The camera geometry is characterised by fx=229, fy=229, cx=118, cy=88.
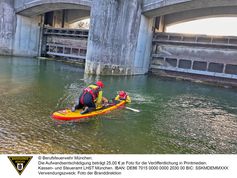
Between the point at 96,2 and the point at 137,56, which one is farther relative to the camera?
the point at 137,56

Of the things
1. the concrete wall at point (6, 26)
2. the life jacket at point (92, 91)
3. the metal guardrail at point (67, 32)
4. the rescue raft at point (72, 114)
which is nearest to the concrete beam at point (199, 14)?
the metal guardrail at point (67, 32)

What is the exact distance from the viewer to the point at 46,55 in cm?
3134

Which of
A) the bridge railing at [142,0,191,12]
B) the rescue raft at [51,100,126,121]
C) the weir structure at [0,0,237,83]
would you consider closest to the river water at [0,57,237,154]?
the rescue raft at [51,100,126,121]

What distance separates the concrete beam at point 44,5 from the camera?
21781 mm

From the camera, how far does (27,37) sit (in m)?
28.9

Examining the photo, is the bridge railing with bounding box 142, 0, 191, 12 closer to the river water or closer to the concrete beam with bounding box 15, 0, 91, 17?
the concrete beam with bounding box 15, 0, 91, 17

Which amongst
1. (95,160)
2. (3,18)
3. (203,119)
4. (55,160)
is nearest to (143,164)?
(95,160)

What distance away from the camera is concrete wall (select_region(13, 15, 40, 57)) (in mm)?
27766

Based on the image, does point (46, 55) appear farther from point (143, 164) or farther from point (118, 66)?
point (143, 164)

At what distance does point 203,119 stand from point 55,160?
5996 mm

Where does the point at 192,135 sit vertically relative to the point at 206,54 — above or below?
below

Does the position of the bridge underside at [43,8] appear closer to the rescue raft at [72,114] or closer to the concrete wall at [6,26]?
the concrete wall at [6,26]

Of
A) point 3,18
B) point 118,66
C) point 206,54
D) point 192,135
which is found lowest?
point 192,135

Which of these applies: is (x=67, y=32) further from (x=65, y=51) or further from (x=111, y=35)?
(x=111, y=35)
